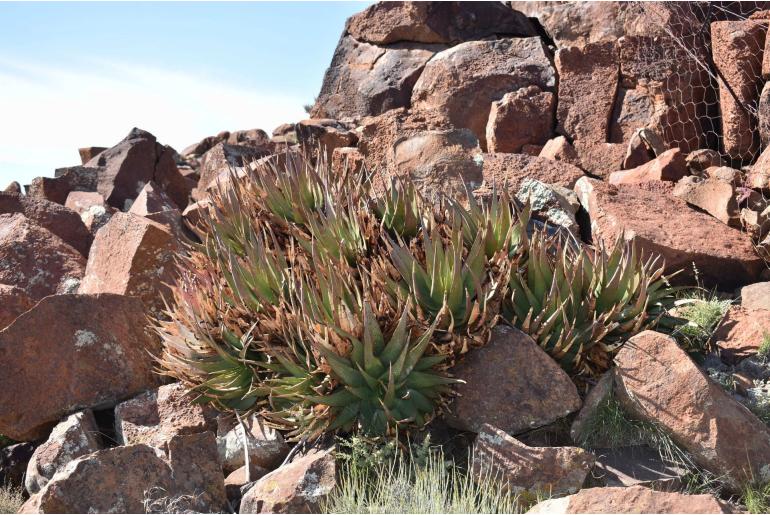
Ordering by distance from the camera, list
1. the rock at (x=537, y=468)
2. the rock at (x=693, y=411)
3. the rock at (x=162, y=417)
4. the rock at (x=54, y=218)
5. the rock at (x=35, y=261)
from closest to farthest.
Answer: the rock at (x=537, y=468)
the rock at (x=693, y=411)
the rock at (x=162, y=417)
the rock at (x=35, y=261)
the rock at (x=54, y=218)

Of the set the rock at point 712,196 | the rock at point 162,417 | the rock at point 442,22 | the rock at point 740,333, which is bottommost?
the rock at point 740,333

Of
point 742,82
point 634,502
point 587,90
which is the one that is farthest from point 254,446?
point 742,82

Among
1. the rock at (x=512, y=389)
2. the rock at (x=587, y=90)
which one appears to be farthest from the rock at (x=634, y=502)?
the rock at (x=587, y=90)

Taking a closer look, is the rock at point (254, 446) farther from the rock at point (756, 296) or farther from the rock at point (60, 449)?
the rock at point (756, 296)

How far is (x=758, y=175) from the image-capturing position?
7438mm

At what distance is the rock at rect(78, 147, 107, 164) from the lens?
13.5 metres

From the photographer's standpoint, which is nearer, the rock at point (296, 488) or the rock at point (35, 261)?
the rock at point (296, 488)

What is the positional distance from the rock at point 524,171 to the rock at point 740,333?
196 centimetres

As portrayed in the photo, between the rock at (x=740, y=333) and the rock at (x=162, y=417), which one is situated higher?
the rock at (x=162, y=417)

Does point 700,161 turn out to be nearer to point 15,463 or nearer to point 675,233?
point 675,233

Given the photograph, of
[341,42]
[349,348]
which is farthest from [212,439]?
[341,42]

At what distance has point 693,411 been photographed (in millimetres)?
4523

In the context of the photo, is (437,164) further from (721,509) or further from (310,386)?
(721,509)

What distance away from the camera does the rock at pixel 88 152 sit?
13.5 meters
